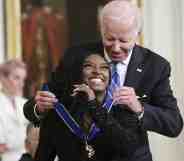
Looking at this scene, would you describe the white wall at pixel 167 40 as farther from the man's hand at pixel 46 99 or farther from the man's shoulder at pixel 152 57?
the man's hand at pixel 46 99

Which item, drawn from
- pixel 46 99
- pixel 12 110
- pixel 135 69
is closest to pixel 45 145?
pixel 46 99

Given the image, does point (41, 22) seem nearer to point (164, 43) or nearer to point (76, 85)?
point (164, 43)

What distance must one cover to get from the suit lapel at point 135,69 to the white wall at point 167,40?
3228mm

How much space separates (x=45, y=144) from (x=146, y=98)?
1.58 feet

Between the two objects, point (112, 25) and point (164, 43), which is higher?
point (112, 25)

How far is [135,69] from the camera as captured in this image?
2738 millimetres

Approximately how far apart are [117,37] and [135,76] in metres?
0.20

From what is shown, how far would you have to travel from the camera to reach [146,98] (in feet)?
8.90

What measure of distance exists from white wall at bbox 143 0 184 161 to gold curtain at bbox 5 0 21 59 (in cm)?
126

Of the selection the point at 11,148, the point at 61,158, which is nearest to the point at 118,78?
the point at 61,158

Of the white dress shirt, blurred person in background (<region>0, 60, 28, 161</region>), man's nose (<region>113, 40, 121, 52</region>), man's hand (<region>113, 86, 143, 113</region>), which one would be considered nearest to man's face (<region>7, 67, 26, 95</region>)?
blurred person in background (<region>0, 60, 28, 161</region>)

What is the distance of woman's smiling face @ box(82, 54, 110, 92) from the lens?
2494 mm

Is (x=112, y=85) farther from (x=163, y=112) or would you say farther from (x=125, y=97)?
(x=163, y=112)

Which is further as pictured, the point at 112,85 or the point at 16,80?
the point at 16,80
